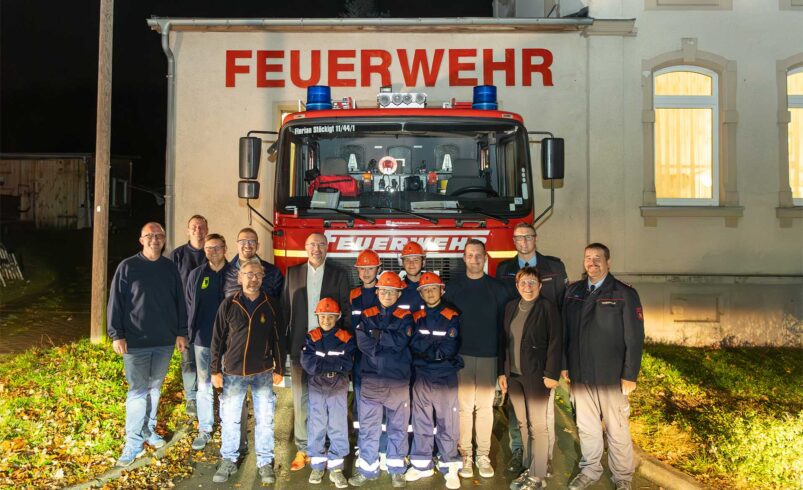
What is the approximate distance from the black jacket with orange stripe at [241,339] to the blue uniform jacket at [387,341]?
70cm

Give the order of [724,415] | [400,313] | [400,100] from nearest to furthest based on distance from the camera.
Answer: [400,313]
[724,415]
[400,100]

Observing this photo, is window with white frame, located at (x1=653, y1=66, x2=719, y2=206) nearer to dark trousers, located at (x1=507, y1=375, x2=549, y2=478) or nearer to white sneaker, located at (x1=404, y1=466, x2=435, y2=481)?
dark trousers, located at (x1=507, y1=375, x2=549, y2=478)

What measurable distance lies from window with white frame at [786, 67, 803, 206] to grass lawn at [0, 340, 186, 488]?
363 inches

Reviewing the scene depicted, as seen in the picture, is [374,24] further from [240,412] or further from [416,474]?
[416,474]

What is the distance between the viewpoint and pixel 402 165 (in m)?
5.90

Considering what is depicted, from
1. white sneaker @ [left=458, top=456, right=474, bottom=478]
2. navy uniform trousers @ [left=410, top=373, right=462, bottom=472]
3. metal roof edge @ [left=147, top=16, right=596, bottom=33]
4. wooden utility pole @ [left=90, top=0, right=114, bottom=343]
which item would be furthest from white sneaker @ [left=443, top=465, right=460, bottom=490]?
metal roof edge @ [left=147, top=16, right=596, bottom=33]

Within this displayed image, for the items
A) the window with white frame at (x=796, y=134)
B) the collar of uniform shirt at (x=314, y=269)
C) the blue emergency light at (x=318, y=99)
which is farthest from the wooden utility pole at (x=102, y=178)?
the window with white frame at (x=796, y=134)

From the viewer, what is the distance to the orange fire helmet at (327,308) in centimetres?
456

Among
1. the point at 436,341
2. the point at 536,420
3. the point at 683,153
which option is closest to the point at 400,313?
the point at 436,341

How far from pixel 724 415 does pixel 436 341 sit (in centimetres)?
280

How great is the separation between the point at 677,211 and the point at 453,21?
4.29 meters

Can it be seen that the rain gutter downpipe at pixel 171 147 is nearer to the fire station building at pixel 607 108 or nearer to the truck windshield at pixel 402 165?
the fire station building at pixel 607 108

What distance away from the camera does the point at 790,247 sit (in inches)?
376

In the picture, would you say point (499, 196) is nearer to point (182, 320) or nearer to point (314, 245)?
point (314, 245)
